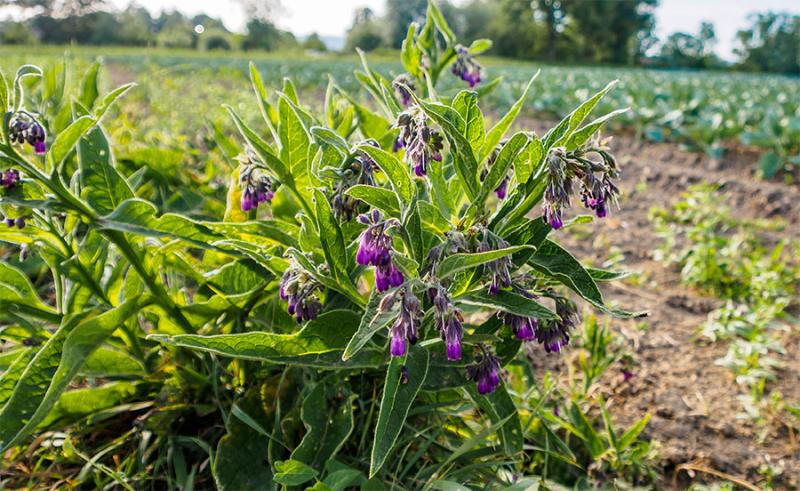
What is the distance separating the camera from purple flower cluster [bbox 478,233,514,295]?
1.12m

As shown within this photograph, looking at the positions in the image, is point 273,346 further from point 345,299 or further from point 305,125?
point 305,125

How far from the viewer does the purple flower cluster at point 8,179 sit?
1260 mm

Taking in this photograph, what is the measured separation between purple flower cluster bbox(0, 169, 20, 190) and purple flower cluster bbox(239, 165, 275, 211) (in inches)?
18.7

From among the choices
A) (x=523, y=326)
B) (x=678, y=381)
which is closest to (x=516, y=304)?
(x=523, y=326)

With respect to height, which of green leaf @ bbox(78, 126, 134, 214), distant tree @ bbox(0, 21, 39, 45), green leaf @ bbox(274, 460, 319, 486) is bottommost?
green leaf @ bbox(274, 460, 319, 486)

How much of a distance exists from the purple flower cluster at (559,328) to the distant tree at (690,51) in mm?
68961

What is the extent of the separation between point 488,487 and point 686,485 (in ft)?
2.85

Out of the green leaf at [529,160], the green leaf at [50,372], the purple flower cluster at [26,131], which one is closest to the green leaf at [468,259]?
the green leaf at [529,160]

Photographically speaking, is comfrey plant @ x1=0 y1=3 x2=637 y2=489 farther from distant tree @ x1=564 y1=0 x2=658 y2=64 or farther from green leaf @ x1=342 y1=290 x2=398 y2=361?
distant tree @ x1=564 y1=0 x2=658 y2=64

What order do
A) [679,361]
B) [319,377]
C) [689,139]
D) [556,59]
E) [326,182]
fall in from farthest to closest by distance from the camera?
[556,59] → [689,139] → [679,361] → [319,377] → [326,182]

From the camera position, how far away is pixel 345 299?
1619mm

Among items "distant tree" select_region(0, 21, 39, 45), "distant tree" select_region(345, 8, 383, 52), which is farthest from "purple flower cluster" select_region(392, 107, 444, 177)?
"distant tree" select_region(345, 8, 383, 52)

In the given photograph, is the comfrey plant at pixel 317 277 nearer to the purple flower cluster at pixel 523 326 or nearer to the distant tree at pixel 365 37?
the purple flower cluster at pixel 523 326

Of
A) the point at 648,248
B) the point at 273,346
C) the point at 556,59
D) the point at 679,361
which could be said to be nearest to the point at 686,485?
the point at 679,361
